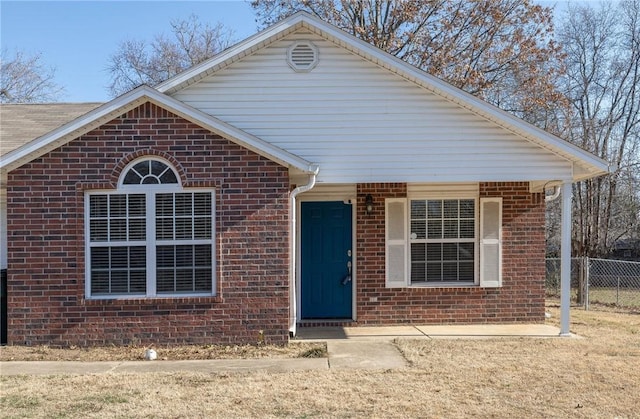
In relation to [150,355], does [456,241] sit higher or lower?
higher

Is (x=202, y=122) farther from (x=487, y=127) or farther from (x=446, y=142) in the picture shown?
(x=487, y=127)

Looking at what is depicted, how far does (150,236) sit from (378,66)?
4.47 meters

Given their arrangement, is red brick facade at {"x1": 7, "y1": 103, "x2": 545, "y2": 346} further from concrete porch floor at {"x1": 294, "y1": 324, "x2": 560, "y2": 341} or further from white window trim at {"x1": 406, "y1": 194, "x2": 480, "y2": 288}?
white window trim at {"x1": 406, "y1": 194, "x2": 480, "y2": 288}

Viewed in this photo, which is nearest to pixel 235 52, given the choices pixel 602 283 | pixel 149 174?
pixel 149 174

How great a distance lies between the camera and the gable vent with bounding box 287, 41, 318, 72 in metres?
9.36

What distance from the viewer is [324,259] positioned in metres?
10.5

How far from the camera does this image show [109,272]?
8.25 meters

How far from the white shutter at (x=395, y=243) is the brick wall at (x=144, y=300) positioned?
8.39 feet

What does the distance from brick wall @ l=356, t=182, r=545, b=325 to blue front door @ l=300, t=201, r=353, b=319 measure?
1.09 feet

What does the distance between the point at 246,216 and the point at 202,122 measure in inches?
58.1

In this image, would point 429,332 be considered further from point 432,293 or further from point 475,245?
point 475,245

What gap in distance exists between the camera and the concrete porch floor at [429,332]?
915 centimetres

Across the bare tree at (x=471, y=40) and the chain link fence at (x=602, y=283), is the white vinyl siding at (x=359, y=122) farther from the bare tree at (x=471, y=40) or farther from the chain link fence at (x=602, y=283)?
the bare tree at (x=471, y=40)

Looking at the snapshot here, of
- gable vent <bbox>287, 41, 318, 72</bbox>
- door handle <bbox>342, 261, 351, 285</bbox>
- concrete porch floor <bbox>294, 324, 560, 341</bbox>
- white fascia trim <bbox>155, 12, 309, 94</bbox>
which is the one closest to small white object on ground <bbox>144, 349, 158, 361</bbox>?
concrete porch floor <bbox>294, 324, 560, 341</bbox>
